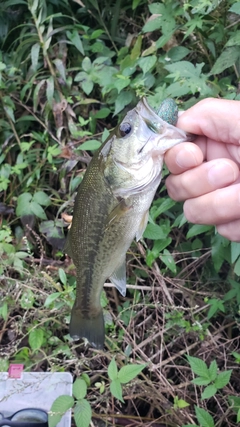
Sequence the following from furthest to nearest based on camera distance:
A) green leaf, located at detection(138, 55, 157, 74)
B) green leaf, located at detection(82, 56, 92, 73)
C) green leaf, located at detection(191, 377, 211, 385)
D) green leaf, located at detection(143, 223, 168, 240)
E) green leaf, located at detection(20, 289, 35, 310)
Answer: green leaf, located at detection(82, 56, 92, 73) < green leaf, located at detection(138, 55, 157, 74) < green leaf, located at detection(143, 223, 168, 240) < green leaf, located at detection(20, 289, 35, 310) < green leaf, located at detection(191, 377, 211, 385)

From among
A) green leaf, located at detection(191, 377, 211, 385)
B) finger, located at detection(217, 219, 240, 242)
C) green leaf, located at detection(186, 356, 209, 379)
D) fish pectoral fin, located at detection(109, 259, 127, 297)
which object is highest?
finger, located at detection(217, 219, 240, 242)

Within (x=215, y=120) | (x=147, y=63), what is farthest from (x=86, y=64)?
(x=215, y=120)

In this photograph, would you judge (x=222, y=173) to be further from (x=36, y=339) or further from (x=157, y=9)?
(x=157, y=9)

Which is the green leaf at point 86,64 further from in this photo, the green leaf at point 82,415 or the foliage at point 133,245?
the green leaf at point 82,415

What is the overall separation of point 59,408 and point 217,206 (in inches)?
38.7

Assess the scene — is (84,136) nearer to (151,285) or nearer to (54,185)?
(54,185)

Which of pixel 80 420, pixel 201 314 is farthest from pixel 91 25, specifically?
pixel 80 420

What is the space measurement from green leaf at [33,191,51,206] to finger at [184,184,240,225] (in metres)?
1.30

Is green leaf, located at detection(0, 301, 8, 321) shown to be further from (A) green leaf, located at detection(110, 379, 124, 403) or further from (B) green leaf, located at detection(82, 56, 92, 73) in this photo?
(B) green leaf, located at detection(82, 56, 92, 73)

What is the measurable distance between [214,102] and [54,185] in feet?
5.32

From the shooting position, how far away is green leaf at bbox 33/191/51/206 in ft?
8.37

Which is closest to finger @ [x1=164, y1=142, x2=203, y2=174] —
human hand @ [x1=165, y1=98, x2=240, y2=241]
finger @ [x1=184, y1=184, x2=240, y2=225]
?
human hand @ [x1=165, y1=98, x2=240, y2=241]

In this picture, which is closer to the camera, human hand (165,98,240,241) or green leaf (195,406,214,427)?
human hand (165,98,240,241)

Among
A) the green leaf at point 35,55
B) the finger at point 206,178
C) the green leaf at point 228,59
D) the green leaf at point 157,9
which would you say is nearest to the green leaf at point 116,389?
the finger at point 206,178
